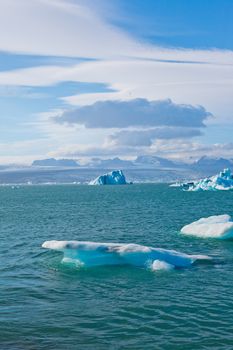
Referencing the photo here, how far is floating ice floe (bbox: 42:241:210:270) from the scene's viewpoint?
25266 millimetres

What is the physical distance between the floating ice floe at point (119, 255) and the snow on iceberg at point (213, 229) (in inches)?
438

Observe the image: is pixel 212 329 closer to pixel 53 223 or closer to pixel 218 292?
pixel 218 292

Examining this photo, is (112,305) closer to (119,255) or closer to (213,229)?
(119,255)

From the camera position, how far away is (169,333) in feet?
53.8

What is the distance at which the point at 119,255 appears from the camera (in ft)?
→ 86.4

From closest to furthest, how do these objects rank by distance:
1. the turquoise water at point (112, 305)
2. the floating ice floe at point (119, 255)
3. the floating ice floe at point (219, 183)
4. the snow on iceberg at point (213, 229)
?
1. the turquoise water at point (112, 305)
2. the floating ice floe at point (119, 255)
3. the snow on iceberg at point (213, 229)
4. the floating ice floe at point (219, 183)

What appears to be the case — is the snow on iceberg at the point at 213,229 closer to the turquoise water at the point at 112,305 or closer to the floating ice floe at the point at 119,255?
the turquoise water at the point at 112,305

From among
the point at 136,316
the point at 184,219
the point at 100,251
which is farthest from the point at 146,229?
the point at 136,316

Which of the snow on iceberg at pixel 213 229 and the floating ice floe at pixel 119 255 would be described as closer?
the floating ice floe at pixel 119 255

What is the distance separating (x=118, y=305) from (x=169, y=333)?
11.8 ft

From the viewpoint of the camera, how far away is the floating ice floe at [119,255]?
2527 centimetres

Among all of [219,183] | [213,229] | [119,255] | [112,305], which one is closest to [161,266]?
[119,255]

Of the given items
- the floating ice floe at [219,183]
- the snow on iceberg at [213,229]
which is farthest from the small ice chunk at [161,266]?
the floating ice floe at [219,183]

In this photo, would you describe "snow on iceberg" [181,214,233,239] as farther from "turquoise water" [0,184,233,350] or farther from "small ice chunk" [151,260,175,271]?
"small ice chunk" [151,260,175,271]
